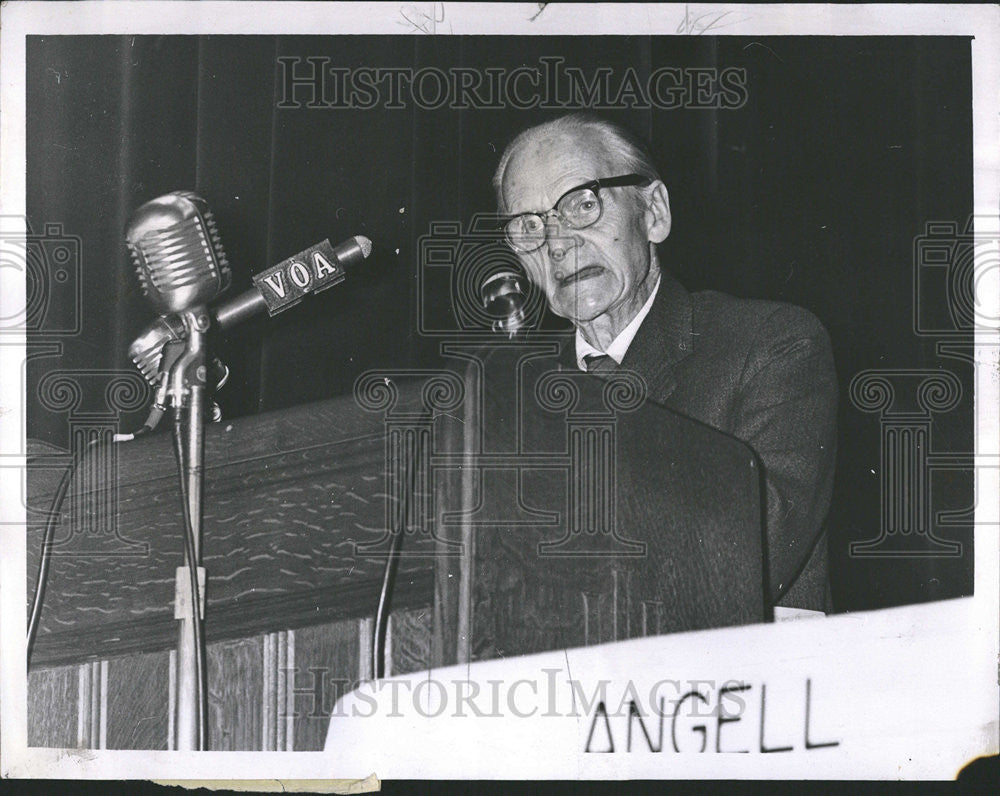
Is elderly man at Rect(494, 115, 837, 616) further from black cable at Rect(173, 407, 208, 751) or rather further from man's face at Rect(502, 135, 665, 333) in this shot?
black cable at Rect(173, 407, 208, 751)

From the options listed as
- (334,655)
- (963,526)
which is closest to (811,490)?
(963,526)

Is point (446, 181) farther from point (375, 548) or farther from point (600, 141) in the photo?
point (375, 548)

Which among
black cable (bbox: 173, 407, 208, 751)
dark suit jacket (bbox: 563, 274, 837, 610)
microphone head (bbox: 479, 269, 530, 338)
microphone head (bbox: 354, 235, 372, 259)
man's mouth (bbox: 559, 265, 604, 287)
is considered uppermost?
microphone head (bbox: 354, 235, 372, 259)

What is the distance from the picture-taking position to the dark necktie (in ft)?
4.47

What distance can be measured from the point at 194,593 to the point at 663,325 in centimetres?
70

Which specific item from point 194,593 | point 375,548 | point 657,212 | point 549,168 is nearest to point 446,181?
point 549,168

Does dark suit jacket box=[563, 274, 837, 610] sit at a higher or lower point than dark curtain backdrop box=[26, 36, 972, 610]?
lower

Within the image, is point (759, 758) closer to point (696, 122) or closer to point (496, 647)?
point (496, 647)

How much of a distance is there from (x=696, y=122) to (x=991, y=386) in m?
0.53

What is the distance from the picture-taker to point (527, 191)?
137 cm

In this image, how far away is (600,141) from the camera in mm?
1374

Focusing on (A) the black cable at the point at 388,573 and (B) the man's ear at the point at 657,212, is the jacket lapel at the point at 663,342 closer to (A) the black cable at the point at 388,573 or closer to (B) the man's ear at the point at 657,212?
(B) the man's ear at the point at 657,212

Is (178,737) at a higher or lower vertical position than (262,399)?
lower

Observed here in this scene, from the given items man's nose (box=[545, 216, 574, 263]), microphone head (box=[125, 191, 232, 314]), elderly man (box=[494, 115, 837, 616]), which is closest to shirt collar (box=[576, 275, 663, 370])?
elderly man (box=[494, 115, 837, 616])
